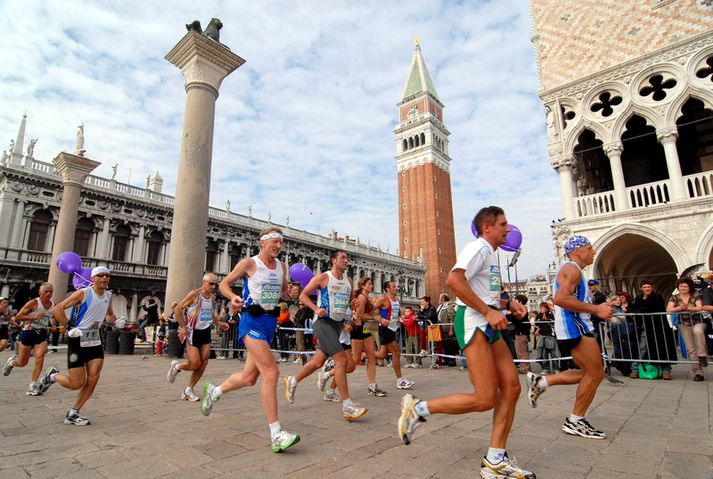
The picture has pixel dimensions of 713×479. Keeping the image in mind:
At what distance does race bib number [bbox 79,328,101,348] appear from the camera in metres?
4.40

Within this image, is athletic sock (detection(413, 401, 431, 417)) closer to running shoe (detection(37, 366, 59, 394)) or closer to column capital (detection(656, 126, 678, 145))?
running shoe (detection(37, 366, 59, 394))

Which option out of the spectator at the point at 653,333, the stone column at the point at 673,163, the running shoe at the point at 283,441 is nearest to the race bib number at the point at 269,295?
the running shoe at the point at 283,441

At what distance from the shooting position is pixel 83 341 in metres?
4.40

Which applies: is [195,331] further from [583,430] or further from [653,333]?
[653,333]

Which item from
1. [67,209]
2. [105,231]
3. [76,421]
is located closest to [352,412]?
[76,421]

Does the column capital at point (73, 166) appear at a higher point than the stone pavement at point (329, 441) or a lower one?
higher

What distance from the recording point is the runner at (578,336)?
3.61 metres

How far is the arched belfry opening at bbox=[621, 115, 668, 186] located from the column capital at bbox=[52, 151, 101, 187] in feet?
74.5

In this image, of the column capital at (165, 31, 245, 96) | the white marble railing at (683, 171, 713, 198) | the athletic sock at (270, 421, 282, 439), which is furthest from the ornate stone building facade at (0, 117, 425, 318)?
the white marble railing at (683, 171, 713, 198)

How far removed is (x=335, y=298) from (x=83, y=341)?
9.64 feet

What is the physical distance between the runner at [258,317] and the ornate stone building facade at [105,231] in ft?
83.9

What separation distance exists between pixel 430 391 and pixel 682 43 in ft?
47.9

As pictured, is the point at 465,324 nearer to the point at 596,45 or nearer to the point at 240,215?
the point at 596,45

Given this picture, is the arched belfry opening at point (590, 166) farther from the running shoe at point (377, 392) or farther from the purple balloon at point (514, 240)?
the running shoe at point (377, 392)
